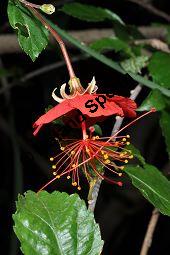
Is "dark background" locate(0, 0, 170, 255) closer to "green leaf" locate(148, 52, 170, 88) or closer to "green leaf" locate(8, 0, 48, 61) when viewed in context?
"green leaf" locate(148, 52, 170, 88)

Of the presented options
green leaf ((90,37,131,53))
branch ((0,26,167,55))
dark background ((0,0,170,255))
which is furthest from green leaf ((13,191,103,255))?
dark background ((0,0,170,255))

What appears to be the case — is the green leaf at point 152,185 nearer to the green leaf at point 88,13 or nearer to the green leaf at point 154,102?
the green leaf at point 154,102

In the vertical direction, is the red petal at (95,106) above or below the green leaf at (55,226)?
above

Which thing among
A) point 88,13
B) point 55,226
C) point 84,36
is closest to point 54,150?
point 84,36

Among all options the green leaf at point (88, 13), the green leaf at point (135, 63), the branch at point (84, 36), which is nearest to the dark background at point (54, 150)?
the branch at point (84, 36)

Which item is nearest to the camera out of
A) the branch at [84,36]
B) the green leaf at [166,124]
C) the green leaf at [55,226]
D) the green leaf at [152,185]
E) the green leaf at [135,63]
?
the green leaf at [55,226]

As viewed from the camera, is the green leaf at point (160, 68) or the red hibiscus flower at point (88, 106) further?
the green leaf at point (160, 68)
